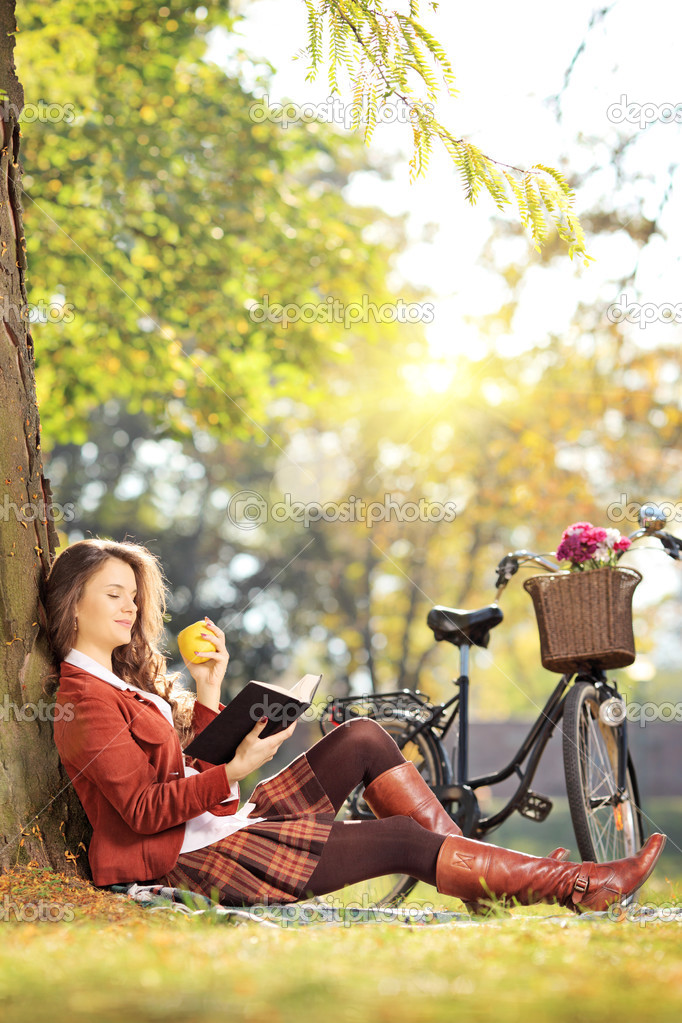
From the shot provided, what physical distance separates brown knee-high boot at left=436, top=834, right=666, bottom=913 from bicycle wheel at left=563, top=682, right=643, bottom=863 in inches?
33.3

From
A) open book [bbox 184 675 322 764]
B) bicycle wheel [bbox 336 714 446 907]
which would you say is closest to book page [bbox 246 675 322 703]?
open book [bbox 184 675 322 764]

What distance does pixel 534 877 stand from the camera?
286 cm

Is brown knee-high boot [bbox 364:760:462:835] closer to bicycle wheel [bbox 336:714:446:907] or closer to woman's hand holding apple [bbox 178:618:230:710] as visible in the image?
woman's hand holding apple [bbox 178:618:230:710]

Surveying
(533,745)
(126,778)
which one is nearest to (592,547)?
(533,745)

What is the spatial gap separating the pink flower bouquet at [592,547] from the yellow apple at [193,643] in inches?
63.5

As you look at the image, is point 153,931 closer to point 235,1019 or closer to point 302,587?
point 235,1019

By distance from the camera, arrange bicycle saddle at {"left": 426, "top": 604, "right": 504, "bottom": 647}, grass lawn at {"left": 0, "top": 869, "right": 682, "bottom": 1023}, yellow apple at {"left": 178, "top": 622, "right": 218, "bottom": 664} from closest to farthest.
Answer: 1. grass lawn at {"left": 0, "top": 869, "right": 682, "bottom": 1023}
2. yellow apple at {"left": 178, "top": 622, "right": 218, "bottom": 664}
3. bicycle saddle at {"left": 426, "top": 604, "right": 504, "bottom": 647}

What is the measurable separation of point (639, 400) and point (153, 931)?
10.8 meters

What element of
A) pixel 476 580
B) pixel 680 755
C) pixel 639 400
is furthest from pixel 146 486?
pixel 680 755

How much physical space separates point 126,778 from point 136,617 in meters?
0.70

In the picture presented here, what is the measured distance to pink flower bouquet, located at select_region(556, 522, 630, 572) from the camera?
13.3 feet

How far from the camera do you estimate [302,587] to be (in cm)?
1647

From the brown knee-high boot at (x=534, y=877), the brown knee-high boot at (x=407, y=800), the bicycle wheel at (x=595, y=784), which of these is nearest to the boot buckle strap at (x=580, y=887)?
the brown knee-high boot at (x=534, y=877)

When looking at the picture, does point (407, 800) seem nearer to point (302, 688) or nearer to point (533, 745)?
point (302, 688)
